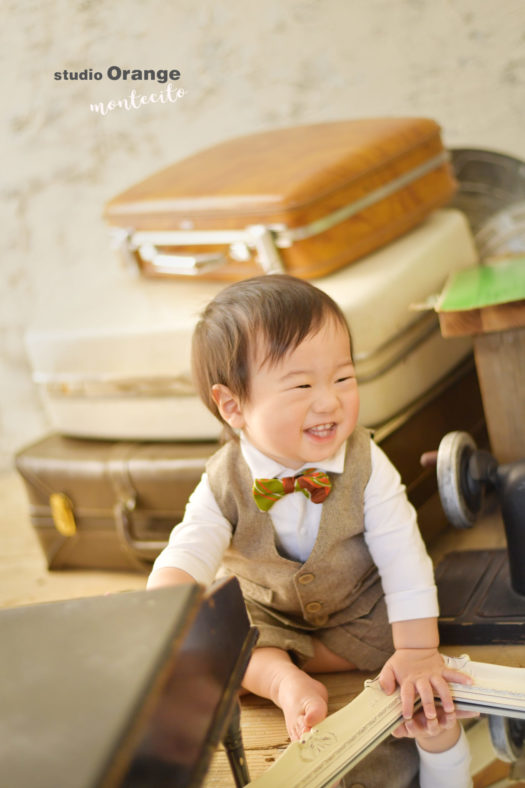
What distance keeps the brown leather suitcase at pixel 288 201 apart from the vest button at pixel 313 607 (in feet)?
1.92

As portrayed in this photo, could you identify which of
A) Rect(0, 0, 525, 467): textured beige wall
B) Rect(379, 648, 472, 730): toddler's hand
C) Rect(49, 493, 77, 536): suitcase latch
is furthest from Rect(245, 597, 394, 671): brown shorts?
Rect(0, 0, 525, 467): textured beige wall

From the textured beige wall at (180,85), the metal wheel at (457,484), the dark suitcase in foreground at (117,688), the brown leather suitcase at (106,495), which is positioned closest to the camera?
the dark suitcase in foreground at (117,688)

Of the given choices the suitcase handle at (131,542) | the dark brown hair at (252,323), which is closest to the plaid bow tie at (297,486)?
the dark brown hair at (252,323)

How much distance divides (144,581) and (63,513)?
0.68 feet

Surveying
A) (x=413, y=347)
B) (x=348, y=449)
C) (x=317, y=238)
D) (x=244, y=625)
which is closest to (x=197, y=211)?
(x=317, y=238)

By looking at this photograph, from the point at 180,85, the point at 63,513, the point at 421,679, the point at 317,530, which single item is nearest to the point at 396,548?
the point at 317,530

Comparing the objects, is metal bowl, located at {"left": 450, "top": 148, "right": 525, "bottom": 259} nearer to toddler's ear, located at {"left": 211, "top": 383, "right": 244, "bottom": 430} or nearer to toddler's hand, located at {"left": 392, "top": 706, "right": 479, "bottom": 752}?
toddler's ear, located at {"left": 211, "top": 383, "right": 244, "bottom": 430}

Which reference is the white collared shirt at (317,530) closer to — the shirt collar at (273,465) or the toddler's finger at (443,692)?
the shirt collar at (273,465)

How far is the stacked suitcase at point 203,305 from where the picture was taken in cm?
146

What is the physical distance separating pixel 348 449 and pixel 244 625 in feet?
1.43

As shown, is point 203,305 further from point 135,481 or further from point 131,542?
point 131,542

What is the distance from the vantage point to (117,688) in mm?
566

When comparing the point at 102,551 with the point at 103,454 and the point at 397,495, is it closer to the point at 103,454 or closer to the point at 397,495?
the point at 103,454

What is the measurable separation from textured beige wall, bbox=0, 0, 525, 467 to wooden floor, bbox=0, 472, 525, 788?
48 centimetres
